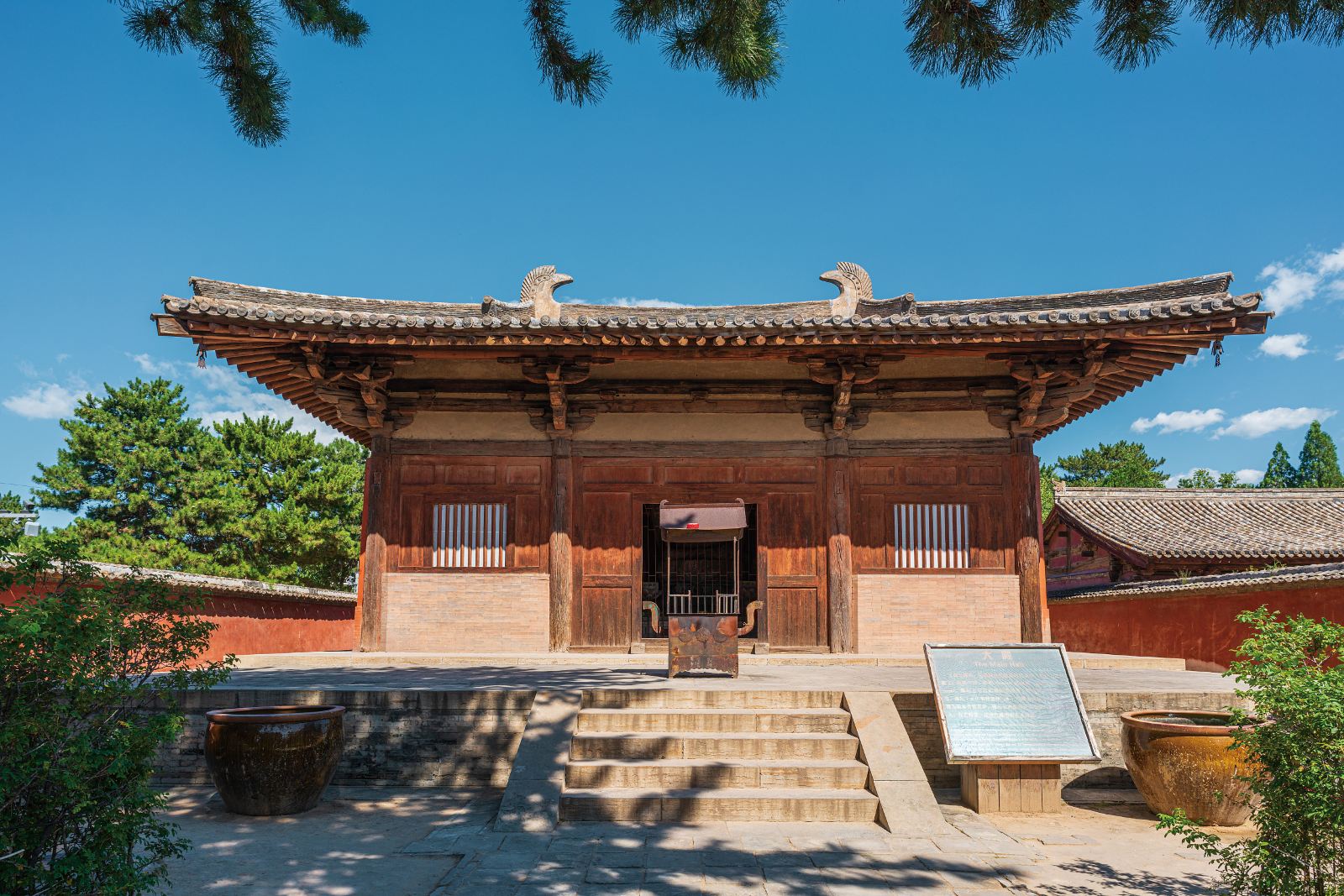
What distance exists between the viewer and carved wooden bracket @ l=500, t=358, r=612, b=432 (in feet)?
33.3

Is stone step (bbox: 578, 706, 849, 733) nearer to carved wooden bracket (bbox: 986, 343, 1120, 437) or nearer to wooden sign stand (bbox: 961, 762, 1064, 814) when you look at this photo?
wooden sign stand (bbox: 961, 762, 1064, 814)

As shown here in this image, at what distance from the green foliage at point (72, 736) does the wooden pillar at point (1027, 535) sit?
30.3 ft

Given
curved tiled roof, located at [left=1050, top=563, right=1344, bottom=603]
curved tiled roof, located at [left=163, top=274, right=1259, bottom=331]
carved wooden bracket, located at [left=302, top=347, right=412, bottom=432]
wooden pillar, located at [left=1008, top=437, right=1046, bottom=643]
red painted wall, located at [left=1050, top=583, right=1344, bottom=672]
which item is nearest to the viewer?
curved tiled roof, located at [left=163, top=274, right=1259, bottom=331]

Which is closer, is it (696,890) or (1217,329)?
(696,890)

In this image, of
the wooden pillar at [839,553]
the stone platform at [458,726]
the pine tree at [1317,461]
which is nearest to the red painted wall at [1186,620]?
Result: the wooden pillar at [839,553]

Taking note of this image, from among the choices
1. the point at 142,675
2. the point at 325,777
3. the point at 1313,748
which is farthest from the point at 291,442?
the point at 1313,748

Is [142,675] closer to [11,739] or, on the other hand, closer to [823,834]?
[11,739]

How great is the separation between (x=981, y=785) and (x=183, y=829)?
517cm

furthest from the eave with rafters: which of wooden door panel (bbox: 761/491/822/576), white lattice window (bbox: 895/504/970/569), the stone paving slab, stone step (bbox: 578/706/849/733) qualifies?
stone step (bbox: 578/706/849/733)

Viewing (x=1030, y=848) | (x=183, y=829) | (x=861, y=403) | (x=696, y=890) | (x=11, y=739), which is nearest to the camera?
(x=11, y=739)

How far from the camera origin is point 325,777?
602cm

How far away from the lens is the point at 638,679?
7.96 metres

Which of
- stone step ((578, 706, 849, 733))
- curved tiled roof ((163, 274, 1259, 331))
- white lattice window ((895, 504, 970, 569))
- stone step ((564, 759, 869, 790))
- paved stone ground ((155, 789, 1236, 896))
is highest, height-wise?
curved tiled roof ((163, 274, 1259, 331))

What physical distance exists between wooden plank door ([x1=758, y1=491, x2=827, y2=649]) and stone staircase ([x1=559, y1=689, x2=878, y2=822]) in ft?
12.7
